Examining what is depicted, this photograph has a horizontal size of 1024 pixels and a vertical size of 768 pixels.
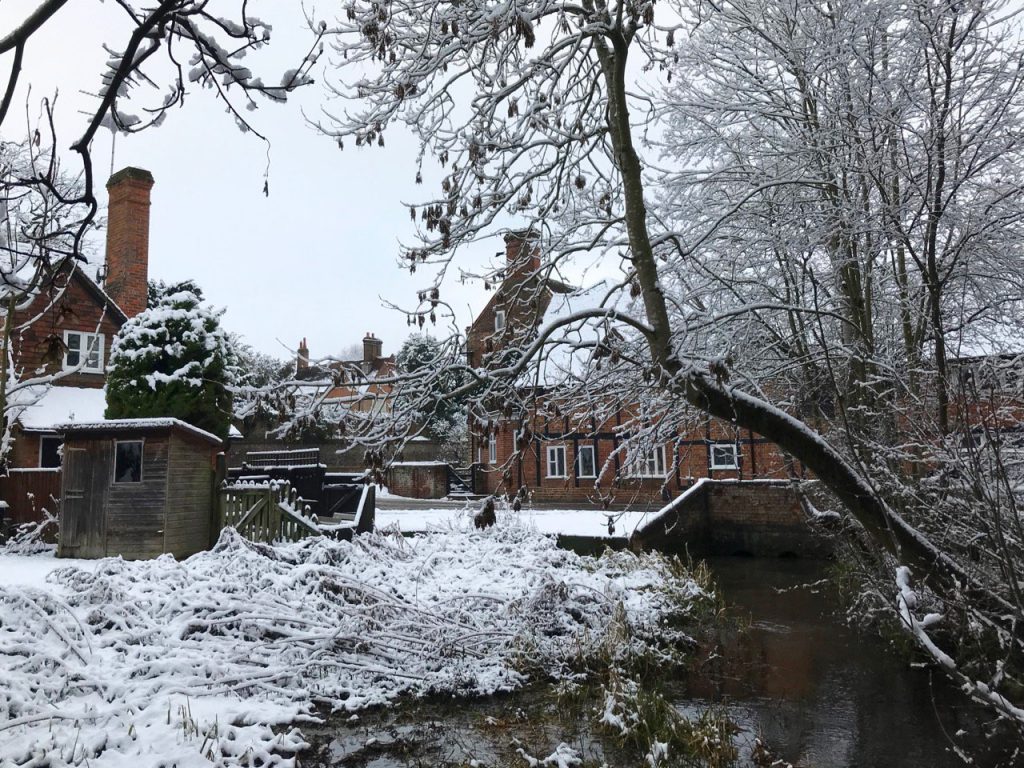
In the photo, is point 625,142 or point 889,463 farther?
point 889,463

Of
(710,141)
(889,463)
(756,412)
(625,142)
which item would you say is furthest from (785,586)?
(625,142)

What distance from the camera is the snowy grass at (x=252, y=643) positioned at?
524cm

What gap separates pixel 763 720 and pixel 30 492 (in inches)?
532

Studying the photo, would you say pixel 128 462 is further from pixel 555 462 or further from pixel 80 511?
pixel 555 462

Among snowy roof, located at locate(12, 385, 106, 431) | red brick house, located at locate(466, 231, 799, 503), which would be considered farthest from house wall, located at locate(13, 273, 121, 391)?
red brick house, located at locate(466, 231, 799, 503)

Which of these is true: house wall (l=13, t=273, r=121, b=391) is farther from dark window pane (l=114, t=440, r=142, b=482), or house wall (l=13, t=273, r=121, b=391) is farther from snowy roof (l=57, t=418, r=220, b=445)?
dark window pane (l=114, t=440, r=142, b=482)

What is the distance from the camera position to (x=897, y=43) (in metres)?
7.61

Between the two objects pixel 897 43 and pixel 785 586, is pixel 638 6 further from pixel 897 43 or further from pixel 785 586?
pixel 785 586

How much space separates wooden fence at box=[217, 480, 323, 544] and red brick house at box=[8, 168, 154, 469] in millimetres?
6225

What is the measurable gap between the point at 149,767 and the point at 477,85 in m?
5.66

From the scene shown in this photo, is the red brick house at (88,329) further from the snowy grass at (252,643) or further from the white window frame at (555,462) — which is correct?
the white window frame at (555,462)

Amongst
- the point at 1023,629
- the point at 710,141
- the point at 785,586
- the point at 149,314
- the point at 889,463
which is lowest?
the point at 785,586

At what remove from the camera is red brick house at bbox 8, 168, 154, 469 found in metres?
17.4

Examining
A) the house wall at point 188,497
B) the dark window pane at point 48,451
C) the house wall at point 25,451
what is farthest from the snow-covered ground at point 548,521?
the house wall at point 25,451
